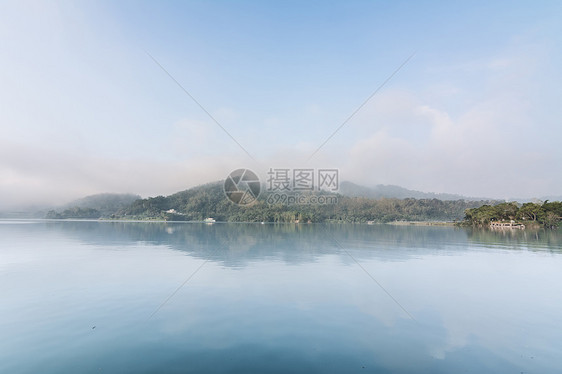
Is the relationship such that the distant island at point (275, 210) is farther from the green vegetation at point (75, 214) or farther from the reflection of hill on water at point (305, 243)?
the reflection of hill on water at point (305, 243)

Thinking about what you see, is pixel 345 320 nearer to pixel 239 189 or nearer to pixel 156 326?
pixel 156 326

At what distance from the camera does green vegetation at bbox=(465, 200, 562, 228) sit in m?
66.0

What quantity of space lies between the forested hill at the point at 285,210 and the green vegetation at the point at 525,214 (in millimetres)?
55625

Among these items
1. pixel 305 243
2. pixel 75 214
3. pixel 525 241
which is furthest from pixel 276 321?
pixel 75 214

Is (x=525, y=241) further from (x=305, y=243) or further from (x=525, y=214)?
(x=525, y=214)

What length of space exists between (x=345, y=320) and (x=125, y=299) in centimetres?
758

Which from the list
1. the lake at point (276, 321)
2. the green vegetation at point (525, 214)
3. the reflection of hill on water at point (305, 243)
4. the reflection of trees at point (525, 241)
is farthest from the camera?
the green vegetation at point (525, 214)

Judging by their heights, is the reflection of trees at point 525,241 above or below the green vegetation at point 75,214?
below

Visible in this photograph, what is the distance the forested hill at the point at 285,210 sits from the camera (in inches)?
5472

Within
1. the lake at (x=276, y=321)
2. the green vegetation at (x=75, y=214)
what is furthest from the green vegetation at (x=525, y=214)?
the green vegetation at (x=75, y=214)

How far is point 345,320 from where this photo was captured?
9.15 meters

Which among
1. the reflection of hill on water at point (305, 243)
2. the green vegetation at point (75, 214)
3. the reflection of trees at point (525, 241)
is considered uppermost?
the green vegetation at point (75, 214)

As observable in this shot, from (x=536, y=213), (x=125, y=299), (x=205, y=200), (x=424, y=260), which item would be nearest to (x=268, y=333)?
(x=125, y=299)

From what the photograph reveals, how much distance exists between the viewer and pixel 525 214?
7094 cm
